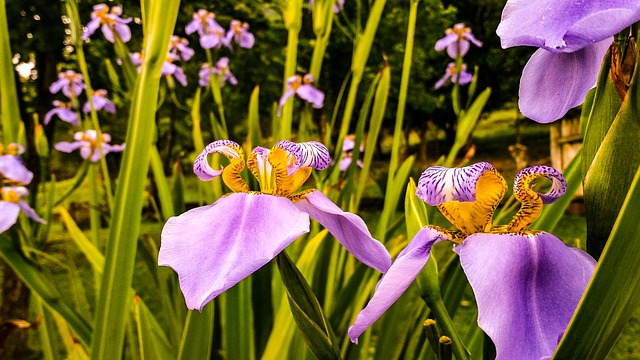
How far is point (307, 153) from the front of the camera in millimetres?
307

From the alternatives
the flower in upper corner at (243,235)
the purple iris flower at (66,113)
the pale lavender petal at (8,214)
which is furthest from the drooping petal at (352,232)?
the purple iris flower at (66,113)

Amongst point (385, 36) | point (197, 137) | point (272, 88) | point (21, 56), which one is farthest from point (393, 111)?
point (197, 137)

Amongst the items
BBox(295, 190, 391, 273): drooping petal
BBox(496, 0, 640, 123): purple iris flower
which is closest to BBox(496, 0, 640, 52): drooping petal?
BBox(496, 0, 640, 123): purple iris flower

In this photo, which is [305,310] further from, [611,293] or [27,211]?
[27,211]

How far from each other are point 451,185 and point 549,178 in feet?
0.16

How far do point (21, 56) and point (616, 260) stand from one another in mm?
2628

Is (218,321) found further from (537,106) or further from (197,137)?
(537,106)

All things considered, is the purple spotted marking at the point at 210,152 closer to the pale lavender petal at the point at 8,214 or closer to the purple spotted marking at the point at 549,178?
the purple spotted marking at the point at 549,178

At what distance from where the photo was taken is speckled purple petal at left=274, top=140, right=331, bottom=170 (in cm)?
30

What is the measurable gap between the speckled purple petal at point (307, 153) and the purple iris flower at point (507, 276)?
0.08m

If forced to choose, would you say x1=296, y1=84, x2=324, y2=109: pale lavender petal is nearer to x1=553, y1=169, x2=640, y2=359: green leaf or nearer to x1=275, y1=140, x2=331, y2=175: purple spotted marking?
x1=275, y1=140, x2=331, y2=175: purple spotted marking

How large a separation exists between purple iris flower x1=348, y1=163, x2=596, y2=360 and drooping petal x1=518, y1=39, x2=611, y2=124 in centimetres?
3

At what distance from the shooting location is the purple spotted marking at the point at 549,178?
24 cm

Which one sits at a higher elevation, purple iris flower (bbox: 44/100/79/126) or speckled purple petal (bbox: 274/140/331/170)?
speckled purple petal (bbox: 274/140/331/170)
